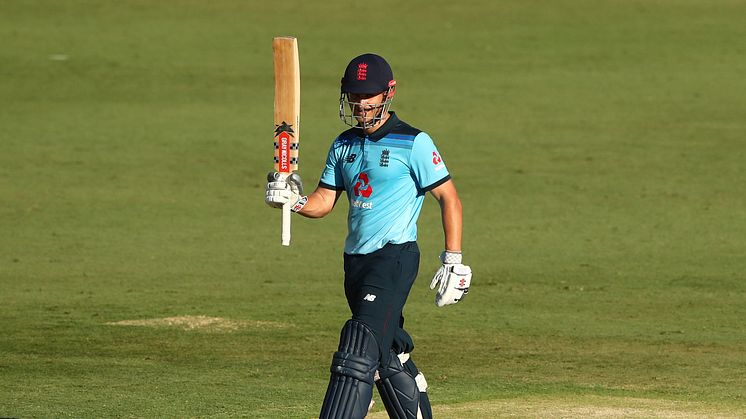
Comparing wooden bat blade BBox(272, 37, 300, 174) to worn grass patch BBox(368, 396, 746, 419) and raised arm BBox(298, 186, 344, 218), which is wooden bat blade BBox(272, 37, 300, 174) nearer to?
raised arm BBox(298, 186, 344, 218)

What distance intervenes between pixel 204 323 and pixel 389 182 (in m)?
5.12

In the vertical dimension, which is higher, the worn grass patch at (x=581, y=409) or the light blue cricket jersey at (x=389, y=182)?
the light blue cricket jersey at (x=389, y=182)

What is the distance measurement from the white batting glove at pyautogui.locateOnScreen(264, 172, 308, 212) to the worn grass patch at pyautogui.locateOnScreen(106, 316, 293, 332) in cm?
448

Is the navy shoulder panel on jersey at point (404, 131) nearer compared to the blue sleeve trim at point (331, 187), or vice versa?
the navy shoulder panel on jersey at point (404, 131)

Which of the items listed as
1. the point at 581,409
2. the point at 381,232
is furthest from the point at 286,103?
the point at 581,409

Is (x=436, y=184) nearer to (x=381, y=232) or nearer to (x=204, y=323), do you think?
(x=381, y=232)

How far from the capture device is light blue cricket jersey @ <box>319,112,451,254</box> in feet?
25.6

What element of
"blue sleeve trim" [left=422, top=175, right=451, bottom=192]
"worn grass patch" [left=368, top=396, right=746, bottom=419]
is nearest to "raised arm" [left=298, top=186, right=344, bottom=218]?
"blue sleeve trim" [left=422, top=175, right=451, bottom=192]

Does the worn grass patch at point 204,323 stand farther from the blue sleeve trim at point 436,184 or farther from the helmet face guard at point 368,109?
the blue sleeve trim at point 436,184

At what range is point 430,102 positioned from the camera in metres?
26.0

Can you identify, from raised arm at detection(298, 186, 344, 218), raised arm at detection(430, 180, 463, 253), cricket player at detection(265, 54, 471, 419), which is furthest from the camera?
raised arm at detection(298, 186, 344, 218)

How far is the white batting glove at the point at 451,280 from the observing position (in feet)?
25.2

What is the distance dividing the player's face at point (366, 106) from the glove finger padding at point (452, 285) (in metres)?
0.89

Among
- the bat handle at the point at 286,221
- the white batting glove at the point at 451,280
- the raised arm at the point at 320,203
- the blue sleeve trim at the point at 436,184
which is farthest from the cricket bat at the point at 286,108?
the white batting glove at the point at 451,280
